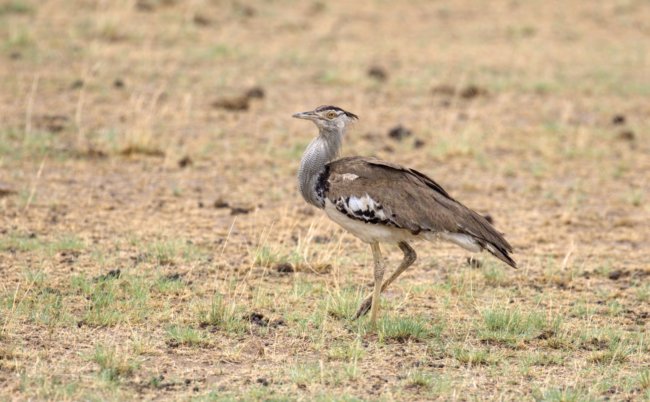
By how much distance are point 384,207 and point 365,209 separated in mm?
100

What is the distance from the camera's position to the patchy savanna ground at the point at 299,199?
5520 millimetres

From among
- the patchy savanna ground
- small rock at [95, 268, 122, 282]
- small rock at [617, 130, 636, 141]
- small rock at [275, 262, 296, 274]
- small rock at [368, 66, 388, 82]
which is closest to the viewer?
the patchy savanna ground

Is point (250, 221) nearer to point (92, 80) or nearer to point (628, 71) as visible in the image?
point (92, 80)

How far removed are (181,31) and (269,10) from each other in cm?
206

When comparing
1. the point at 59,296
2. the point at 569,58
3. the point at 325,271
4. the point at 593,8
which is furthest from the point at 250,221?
the point at 593,8

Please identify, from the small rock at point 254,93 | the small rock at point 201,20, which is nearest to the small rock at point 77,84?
the small rock at point 254,93

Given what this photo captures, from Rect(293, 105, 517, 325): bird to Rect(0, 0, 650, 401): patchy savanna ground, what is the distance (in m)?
0.48

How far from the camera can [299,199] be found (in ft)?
29.7

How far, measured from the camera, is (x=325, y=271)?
7238 mm

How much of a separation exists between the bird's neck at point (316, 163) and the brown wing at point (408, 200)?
10 centimetres

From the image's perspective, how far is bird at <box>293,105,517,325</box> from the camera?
584 centimetres

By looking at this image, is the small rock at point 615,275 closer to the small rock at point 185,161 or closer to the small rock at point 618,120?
the small rock at point 185,161

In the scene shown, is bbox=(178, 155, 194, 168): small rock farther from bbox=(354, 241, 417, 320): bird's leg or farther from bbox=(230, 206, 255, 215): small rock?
bbox=(354, 241, 417, 320): bird's leg

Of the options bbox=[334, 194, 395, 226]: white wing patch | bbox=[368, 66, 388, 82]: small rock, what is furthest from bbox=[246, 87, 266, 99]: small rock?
bbox=[334, 194, 395, 226]: white wing patch
